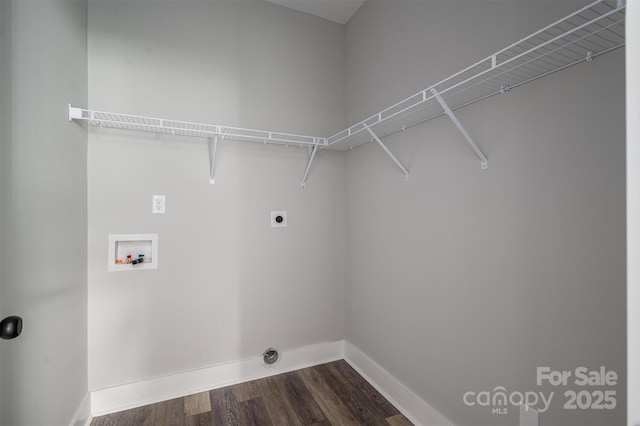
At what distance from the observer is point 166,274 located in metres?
1.91

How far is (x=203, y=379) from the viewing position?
199cm

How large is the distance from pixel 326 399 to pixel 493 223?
154 cm

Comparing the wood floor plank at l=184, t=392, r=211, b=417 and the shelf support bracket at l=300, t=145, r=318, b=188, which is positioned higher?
the shelf support bracket at l=300, t=145, r=318, b=188

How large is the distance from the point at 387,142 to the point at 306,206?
0.81 m

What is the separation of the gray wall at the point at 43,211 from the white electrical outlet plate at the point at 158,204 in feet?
1.17

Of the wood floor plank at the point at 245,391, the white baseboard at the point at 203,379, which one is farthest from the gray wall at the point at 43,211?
the wood floor plank at the point at 245,391

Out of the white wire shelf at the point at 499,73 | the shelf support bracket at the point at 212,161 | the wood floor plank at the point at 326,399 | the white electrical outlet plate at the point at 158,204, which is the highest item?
the white wire shelf at the point at 499,73

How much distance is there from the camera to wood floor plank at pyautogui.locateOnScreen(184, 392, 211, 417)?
1.78 meters

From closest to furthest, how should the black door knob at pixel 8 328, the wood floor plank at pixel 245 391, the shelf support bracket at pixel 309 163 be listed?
the black door knob at pixel 8 328, the wood floor plank at pixel 245 391, the shelf support bracket at pixel 309 163

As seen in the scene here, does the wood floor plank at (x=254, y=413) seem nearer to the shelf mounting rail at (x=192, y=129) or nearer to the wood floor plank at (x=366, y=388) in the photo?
the wood floor plank at (x=366, y=388)

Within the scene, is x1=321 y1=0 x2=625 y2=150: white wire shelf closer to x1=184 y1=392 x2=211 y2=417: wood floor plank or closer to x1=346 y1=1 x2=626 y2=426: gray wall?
x1=346 y1=1 x2=626 y2=426: gray wall

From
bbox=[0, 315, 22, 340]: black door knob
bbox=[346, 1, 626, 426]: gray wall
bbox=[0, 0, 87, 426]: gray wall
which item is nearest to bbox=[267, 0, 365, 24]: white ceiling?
bbox=[346, 1, 626, 426]: gray wall

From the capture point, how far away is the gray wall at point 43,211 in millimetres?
1012

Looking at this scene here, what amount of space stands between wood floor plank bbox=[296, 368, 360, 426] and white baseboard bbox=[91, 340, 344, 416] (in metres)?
0.12
